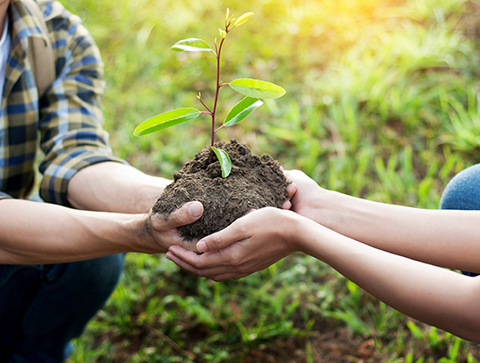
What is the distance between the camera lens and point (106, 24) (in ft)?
13.4

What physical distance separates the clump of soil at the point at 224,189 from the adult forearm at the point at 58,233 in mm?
172

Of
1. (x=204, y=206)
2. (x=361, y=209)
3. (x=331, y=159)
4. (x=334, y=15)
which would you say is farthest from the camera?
(x=334, y=15)

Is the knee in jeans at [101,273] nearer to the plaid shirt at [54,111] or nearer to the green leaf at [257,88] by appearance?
the plaid shirt at [54,111]

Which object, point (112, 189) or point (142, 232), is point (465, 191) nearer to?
point (142, 232)

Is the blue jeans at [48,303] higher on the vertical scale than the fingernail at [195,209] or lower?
lower

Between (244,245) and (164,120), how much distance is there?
1.64 feet

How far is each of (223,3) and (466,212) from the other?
337cm

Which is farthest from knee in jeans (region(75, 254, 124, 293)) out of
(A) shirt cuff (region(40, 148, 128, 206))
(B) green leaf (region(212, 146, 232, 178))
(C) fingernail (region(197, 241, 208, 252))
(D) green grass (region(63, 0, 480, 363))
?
(B) green leaf (region(212, 146, 232, 178))

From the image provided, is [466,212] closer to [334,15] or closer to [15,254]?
[15,254]

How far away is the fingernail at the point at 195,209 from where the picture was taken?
1277 millimetres

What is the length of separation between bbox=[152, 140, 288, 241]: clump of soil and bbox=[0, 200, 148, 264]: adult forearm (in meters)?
0.17

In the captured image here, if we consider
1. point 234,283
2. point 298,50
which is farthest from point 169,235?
point 298,50

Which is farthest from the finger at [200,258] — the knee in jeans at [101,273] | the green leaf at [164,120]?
the knee in jeans at [101,273]

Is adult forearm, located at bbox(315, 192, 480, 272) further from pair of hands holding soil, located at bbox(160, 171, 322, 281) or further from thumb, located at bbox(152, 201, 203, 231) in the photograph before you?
thumb, located at bbox(152, 201, 203, 231)
